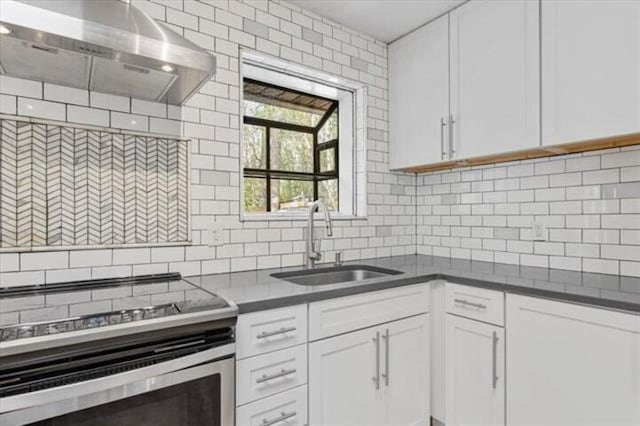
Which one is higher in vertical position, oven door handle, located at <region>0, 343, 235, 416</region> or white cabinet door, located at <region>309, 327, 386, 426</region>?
oven door handle, located at <region>0, 343, 235, 416</region>

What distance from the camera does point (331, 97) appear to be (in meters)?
2.62

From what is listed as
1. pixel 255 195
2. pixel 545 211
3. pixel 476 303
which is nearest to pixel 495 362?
pixel 476 303

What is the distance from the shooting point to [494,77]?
1.98m

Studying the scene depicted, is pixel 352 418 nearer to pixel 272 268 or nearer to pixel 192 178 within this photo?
pixel 272 268

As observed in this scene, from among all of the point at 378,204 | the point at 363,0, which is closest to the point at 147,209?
the point at 378,204

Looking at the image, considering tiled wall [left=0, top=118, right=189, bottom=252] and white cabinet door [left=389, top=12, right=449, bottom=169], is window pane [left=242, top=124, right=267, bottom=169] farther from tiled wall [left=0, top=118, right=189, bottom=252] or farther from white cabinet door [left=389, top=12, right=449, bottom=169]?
white cabinet door [left=389, top=12, right=449, bottom=169]

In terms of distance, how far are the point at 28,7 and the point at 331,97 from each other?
1835 mm

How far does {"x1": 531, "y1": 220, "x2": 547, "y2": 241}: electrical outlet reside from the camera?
2.07 m

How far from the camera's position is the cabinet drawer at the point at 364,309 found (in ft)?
5.02

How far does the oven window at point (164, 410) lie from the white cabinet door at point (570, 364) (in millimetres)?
1268

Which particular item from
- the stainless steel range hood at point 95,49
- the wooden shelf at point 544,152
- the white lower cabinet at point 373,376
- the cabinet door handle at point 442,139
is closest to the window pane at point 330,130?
the wooden shelf at point 544,152

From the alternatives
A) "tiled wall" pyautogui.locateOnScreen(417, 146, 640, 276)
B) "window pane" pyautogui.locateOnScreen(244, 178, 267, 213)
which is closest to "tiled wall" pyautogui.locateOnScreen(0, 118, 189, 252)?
"window pane" pyautogui.locateOnScreen(244, 178, 267, 213)

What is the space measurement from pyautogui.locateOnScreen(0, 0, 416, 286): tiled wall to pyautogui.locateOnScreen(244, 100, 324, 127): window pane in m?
0.33

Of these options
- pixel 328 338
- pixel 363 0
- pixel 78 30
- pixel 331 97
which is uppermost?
pixel 363 0
